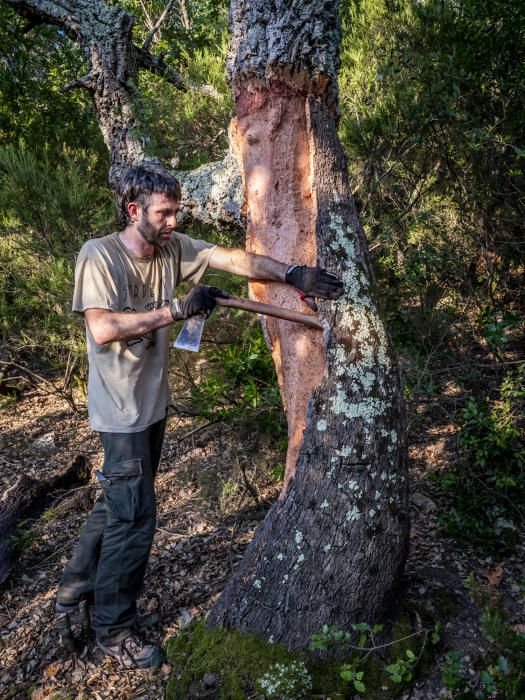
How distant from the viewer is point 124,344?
266 cm

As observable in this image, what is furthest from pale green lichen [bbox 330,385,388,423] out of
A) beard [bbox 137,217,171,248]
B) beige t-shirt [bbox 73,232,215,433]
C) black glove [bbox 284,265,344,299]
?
beard [bbox 137,217,171,248]

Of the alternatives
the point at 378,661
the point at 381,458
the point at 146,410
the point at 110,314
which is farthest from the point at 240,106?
the point at 378,661

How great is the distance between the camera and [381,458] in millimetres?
2473

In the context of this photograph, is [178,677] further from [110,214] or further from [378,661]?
[110,214]

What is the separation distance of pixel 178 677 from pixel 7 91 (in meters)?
6.59

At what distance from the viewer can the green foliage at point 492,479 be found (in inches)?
124

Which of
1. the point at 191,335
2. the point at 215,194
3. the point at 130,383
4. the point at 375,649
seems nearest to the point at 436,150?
the point at 215,194

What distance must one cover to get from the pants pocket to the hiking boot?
591 millimetres

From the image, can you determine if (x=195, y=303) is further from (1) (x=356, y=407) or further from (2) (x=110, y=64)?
(2) (x=110, y=64)

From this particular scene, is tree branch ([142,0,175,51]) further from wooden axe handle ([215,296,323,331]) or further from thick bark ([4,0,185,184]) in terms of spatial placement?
wooden axe handle ([215,296,323,331])

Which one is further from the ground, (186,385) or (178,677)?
(186,385)

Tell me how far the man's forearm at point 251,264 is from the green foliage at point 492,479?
1.49 metres

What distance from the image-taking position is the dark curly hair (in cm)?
267

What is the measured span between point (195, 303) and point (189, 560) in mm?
1847
